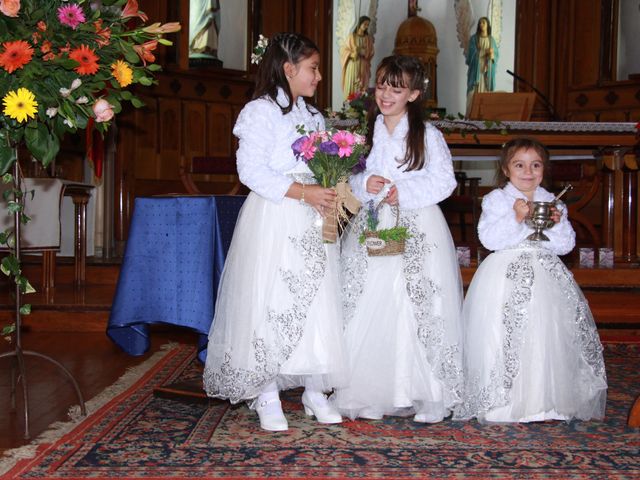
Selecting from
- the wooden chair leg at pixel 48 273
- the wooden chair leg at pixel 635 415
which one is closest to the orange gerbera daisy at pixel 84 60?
the wooden chair leg at pixel 635 415

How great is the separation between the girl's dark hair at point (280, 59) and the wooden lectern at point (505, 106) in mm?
4113

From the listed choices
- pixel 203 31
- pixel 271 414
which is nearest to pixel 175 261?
pixel 271 414

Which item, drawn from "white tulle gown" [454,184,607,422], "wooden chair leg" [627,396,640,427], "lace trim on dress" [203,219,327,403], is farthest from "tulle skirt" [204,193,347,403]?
"wooden chair leg" [627,396,640,427]

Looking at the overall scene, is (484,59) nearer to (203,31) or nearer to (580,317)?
(203,31)

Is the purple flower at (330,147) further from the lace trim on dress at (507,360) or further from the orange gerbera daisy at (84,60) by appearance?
the lace trim on dress at (507,360)

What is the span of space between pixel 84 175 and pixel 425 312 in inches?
210

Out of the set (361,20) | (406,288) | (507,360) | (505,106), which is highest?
(361,20)

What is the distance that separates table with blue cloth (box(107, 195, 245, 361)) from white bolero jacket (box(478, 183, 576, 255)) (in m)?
1.11

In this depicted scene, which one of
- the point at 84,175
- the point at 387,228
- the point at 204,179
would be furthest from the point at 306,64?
the point at 204,179

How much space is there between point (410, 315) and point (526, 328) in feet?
1.37

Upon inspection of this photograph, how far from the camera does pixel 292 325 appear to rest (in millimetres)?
3100

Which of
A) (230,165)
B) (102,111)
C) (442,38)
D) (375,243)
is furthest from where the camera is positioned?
(442,38)

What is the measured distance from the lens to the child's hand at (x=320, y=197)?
3047 mm

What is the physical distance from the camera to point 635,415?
10.4 feet
